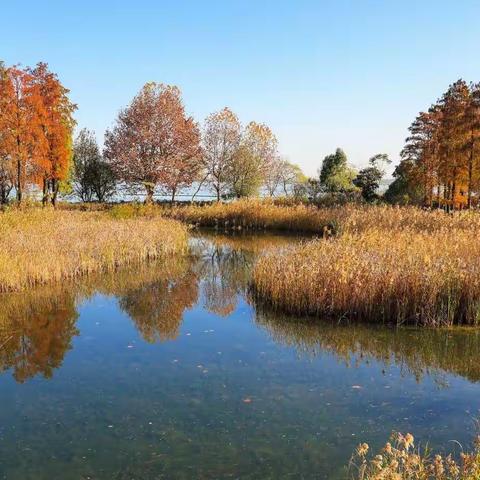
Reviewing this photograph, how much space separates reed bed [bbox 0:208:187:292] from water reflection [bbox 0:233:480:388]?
644 mm

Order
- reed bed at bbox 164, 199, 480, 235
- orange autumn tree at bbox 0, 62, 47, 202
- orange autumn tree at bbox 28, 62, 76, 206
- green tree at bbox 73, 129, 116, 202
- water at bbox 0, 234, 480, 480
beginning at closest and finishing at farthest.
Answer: water at bbox 0, 234, 480, 480 → reed bed at bbox 164, 199, 480, 235 → orange autumn tree at bbox 0, 62, 47, 202 → orange autumn tree at bbox 28, 62, 76, 206 → green tree at bbox 73, 129, 116, 202

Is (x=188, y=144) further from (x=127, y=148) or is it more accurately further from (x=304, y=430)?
(x=304, y=430)

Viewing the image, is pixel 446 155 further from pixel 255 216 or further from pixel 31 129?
pixel 31 129

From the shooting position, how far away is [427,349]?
33.1 feet

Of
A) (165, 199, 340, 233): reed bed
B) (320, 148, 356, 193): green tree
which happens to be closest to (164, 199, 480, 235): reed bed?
(165, 199, 340, 233): reed bed

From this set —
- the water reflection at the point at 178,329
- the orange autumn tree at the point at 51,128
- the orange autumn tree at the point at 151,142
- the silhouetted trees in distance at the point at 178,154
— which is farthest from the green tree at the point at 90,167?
the water reflection at the point at 178,329

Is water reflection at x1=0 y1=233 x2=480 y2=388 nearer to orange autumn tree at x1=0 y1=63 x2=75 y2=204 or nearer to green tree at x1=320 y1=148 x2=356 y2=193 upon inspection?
orange autumn tree at x1=0 y1=63 x2=75 y2=204

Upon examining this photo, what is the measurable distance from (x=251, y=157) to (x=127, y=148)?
14.5 metres

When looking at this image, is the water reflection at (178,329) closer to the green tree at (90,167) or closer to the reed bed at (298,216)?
the reed bed at (298,216)

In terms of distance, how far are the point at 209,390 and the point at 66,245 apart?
11654 millimetres

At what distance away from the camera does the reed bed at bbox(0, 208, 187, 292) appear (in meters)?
15.0

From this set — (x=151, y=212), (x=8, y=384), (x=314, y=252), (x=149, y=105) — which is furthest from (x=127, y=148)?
(x=8, y=384)

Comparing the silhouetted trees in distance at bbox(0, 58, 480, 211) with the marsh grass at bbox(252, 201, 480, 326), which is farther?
the silhouetted trees in distance at bbox(0, 58, 480, 211)

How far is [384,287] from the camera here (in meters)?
11.7
